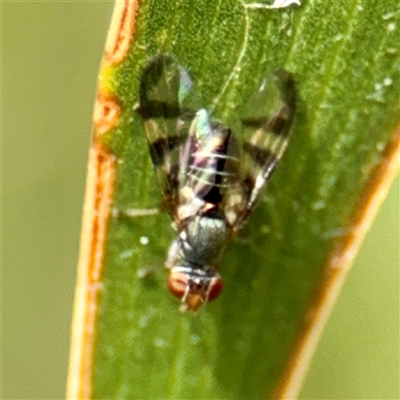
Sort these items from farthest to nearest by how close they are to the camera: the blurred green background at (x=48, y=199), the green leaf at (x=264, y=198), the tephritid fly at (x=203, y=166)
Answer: the blurred green background at (x=48, y=199) < the tephritid fly at (x=203, y=166) < the green leaf at (x=264, y=198)

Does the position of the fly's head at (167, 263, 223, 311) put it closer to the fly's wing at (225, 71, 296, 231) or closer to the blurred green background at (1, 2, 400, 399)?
the fly's wing at (225, 71, 296, 231)

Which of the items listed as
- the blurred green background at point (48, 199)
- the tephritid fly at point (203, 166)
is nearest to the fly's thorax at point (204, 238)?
the tephritid fly at point (203, 166)

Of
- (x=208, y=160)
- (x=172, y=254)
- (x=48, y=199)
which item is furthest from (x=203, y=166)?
(x=48, y=199)

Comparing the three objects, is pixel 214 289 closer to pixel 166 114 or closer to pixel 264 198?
pixel 264 198

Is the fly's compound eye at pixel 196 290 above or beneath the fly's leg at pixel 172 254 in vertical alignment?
beneath

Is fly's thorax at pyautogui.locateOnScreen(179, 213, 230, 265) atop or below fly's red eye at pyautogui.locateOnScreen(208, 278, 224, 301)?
atop

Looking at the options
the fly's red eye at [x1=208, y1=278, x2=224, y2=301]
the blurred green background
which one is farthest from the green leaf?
the blurred green background

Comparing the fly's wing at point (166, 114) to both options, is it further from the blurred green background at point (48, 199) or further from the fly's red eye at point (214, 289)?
the blurred green background at point (48, 199)
